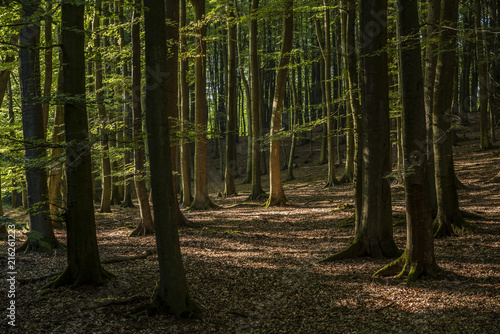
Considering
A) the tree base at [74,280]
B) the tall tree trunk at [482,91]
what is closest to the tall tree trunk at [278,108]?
the tall tree trunk at [482,91]

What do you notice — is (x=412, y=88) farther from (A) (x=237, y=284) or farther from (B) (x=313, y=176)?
(B) (x=313, y=176)

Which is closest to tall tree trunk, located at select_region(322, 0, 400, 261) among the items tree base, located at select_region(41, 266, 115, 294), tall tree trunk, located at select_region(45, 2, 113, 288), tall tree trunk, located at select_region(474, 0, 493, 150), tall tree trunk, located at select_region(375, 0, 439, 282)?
tall tree trunk, located at select_region(375, 0, 439, 282)

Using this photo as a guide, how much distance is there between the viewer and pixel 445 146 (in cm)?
899

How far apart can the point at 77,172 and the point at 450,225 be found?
26.2 ft

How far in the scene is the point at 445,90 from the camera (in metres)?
8.80

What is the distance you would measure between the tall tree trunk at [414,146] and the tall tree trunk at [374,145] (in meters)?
1.14

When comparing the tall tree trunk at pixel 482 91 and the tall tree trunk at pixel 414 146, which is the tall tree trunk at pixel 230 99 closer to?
the tall tree trunk at pixel 482 91

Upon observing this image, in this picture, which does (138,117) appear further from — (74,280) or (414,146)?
(414,146)

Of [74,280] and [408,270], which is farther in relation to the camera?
[408,270]

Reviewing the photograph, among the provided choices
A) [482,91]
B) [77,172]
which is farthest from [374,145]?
[482,91]

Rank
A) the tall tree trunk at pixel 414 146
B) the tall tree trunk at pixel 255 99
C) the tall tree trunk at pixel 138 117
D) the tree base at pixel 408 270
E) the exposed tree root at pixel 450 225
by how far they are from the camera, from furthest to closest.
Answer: the tall tree trunk at pixel 255 99 < the tall tree trunk at pixel 138 117 < the exposed tree root at pixel 450 225 < the tree base at pixel 408 270 < the tall tree trunk at pixel 414 146

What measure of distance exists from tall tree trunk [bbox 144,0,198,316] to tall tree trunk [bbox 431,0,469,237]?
6.34 m

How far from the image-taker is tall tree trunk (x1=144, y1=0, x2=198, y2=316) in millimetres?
5098

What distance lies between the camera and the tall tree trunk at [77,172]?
239 inches
